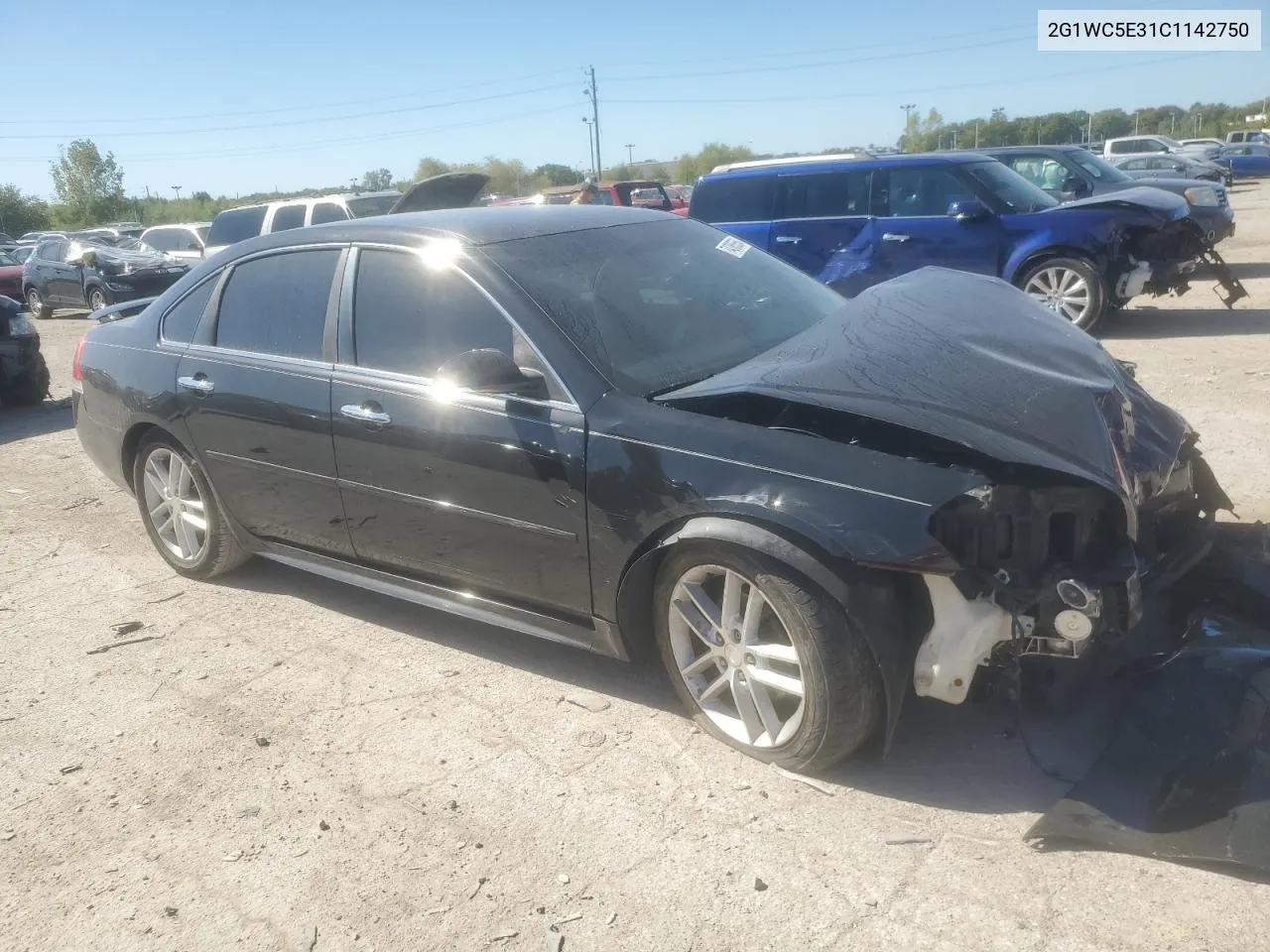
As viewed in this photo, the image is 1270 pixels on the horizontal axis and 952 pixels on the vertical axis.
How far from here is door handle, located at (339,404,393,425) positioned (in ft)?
12.6

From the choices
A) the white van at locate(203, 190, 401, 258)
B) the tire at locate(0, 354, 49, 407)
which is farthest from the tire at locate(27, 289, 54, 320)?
the tire at locate(0, 354, 49, 407)

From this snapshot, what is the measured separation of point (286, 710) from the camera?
3809 millimetres

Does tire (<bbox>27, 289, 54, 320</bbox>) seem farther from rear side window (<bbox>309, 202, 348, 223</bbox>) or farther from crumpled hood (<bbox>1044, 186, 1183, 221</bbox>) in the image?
crumpled hood (<bbox>1044, 186, 1183, 221</bbox>)

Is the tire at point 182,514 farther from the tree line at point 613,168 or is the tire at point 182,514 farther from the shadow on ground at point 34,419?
the tree line at point 613,168

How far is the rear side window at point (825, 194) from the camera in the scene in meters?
10.3

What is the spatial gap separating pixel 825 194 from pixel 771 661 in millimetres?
8275

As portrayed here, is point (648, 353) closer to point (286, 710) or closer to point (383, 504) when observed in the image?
point (383, 504)


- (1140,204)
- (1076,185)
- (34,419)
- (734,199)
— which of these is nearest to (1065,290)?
(1140,204)

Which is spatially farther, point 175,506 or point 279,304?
point 175,506

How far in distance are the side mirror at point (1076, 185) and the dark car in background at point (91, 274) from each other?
1387cm

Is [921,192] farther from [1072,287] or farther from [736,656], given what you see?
[736,656]

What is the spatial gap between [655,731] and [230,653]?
1.97 m

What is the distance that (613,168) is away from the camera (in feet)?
277

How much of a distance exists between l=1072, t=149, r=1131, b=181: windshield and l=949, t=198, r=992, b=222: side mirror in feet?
13.0
